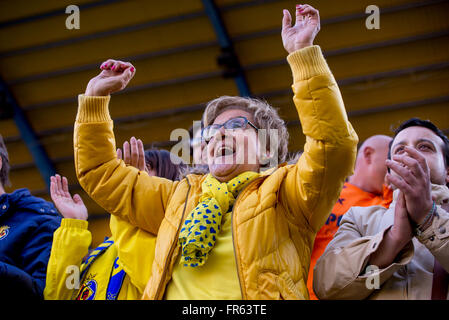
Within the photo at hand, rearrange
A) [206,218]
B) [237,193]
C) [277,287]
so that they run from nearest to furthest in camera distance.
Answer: [277,287]
[206,218]
[237,193]

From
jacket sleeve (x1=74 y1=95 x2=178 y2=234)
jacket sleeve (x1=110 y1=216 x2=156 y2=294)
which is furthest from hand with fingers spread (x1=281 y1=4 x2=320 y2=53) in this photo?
jacket sleeve (x1=110 y1=216 x2=156 y2=294)

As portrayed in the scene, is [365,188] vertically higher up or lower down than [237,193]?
higher up

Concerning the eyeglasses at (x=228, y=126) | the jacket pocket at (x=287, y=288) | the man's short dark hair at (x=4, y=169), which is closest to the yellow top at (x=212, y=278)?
the jacket pocket at (x=287, y=288)

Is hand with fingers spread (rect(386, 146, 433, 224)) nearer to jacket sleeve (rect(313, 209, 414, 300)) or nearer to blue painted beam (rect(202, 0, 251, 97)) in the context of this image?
jacket sleeve (rect(313, 209, 414, 300))

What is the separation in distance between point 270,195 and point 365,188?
119cm

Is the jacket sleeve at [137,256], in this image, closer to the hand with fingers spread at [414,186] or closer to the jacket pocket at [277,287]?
the jacket pocket at [277,287]

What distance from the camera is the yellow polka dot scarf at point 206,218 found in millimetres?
1701

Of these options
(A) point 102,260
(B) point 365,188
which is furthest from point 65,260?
(B) point 365,188

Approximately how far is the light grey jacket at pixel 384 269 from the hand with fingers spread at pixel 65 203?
108 centimetres

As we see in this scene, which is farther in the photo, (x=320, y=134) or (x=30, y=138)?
(x=30, y=138)

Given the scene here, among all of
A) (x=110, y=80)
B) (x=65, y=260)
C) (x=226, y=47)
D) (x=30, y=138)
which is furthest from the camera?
(x=30, y=138)

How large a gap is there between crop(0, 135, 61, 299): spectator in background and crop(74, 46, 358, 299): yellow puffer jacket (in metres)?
0.41

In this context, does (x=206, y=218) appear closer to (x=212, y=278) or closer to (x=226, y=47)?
(x=212, y=278)

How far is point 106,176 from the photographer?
199cm
